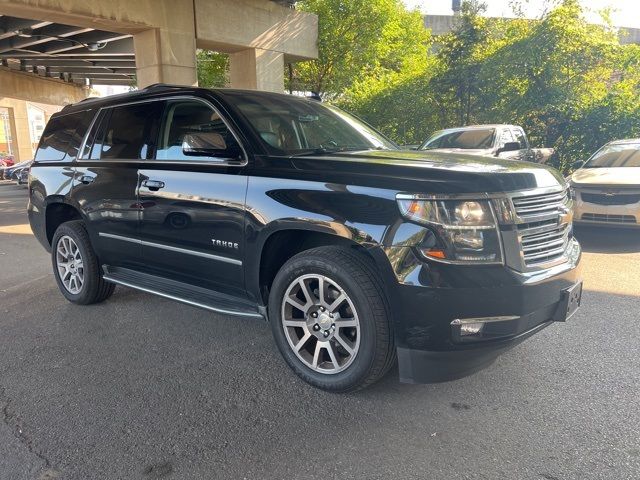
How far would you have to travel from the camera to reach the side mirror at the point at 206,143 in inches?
146

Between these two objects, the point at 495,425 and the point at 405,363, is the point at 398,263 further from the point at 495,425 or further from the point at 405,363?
the point at 495,425

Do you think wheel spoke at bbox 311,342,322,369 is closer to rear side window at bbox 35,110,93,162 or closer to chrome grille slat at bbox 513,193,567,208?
chrome grille slat at bbox 513,193,567,208

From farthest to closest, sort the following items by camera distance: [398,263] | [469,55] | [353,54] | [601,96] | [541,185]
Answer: [353,54]
[469,55]
[601,96]
[541,185]
[398,263]

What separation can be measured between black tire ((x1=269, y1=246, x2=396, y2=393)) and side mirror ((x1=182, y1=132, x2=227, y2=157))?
100cm

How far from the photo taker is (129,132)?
4.56 metres

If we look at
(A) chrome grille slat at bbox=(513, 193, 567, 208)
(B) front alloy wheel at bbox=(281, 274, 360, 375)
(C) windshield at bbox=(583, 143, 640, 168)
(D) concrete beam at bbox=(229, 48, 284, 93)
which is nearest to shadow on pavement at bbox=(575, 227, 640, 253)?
(C) windshield at bbox=(583, 143, 640, 168)

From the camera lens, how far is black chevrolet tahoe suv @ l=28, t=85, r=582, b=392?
2.84 metres

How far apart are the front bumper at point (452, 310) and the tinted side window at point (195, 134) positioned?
1.52 m

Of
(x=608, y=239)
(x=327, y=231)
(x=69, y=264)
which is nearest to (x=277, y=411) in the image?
(x=327, y=231)

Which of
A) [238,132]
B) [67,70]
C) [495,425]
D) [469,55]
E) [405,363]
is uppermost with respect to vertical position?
[67,70]

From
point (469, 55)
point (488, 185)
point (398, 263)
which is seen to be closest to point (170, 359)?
point (398, 263)

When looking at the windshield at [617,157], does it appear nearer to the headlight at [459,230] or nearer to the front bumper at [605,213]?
the front bumper at [605,213]

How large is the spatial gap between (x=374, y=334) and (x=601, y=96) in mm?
13471

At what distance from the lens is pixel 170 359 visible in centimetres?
390
